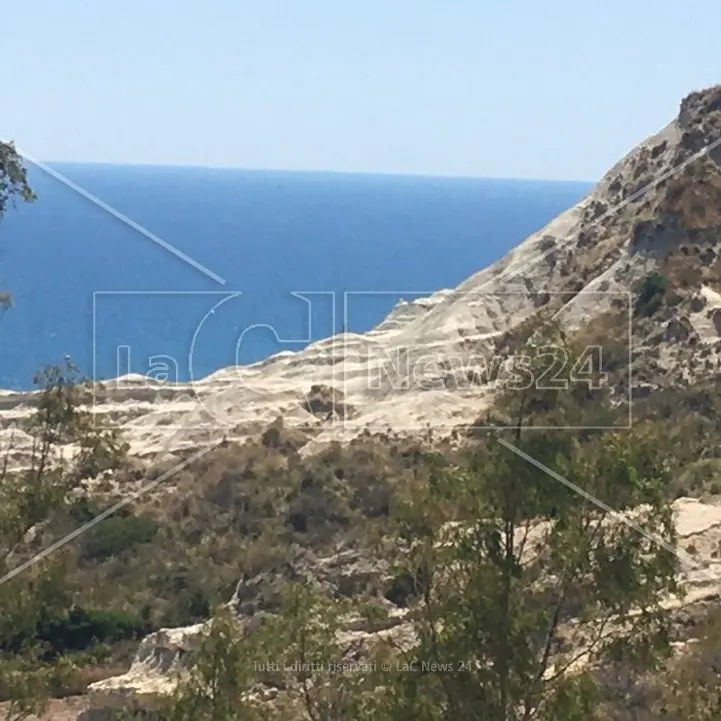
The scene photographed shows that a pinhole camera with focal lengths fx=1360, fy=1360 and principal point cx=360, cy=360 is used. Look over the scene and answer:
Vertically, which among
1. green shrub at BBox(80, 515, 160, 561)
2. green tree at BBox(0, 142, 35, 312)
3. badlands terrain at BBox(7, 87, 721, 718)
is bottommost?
green shrub at BBox(80, 515, 160, 561)

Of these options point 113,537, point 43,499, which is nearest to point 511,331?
point 113,537

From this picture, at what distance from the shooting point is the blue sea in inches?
2318

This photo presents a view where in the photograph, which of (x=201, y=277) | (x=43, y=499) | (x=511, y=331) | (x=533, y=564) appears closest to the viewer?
(x=533, y=564)

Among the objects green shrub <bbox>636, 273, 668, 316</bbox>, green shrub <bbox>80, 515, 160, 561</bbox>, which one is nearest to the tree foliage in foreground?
green shrub <bbox>80, 515, 160, 561</bbox>

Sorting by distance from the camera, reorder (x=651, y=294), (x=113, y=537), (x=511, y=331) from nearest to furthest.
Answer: (x=113, y=537) → (x=651, y=294) → (x=511, y=331)

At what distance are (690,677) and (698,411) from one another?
14871 millimetres

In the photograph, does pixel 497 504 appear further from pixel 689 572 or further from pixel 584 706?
pixel 689 572

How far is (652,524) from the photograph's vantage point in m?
9.29

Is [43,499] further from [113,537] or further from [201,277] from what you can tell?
[201,277]

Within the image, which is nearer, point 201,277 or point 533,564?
point 533,564

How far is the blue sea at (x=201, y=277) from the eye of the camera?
58.9m

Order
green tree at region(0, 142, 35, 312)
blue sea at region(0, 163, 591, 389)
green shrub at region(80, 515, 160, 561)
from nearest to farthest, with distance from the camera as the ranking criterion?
green tree at region(0, 142, 35, 312) < green shrub at region(80, 515, 160, 561) < blue sea at region(0, 163, 591, 389)

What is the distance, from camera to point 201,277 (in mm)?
107875

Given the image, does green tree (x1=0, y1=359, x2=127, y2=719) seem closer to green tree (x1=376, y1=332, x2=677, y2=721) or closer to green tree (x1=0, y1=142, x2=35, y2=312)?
green tree (x1=0, y1=142, x2=35, y2=312)
